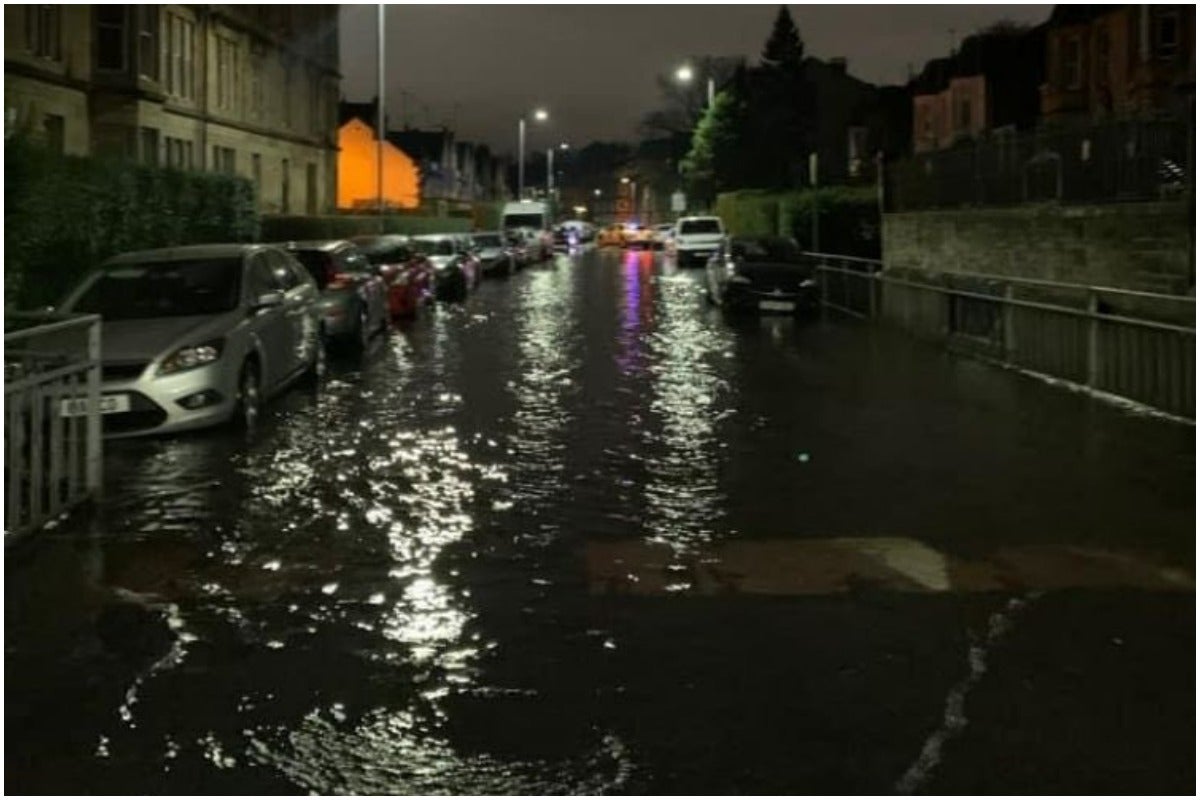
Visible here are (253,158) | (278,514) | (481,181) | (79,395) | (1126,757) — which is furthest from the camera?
(481,181)

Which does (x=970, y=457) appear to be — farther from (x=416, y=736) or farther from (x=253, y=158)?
(x=253, y=158)

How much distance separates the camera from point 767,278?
2541 centimetres

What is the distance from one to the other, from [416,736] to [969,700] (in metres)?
1.92

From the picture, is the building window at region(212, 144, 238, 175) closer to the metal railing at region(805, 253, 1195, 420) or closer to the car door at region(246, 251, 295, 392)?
the metal railing at region(805, 253, 1195, 420)

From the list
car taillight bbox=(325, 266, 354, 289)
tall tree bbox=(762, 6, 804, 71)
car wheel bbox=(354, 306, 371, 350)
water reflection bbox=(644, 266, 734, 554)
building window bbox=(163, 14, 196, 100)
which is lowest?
water reflection bbox=(644, 266, 734, 554)

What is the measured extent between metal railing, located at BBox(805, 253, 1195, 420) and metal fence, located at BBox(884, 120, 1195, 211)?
1.97 meters

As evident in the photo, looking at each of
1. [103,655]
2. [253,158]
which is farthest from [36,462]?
[253,158]

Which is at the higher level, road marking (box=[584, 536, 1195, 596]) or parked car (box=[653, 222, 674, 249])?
parked car (box=[653, 222, 674, 249])

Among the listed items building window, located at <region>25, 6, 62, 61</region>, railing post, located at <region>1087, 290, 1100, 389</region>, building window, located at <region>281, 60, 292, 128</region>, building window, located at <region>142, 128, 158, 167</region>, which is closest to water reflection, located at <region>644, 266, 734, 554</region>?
railing post, located at <region>1087, 290, 1100, 389</region>

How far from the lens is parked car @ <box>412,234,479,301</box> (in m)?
31.8

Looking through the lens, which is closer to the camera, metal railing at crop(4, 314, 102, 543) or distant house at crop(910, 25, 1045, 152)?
metal railing at crop(4, 314, 102, 543)

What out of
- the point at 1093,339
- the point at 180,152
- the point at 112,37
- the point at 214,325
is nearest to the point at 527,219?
the point at 180,152

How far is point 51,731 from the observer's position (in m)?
5.06

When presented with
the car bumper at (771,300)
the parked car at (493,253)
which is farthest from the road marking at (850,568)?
the parked car at (493,253)
